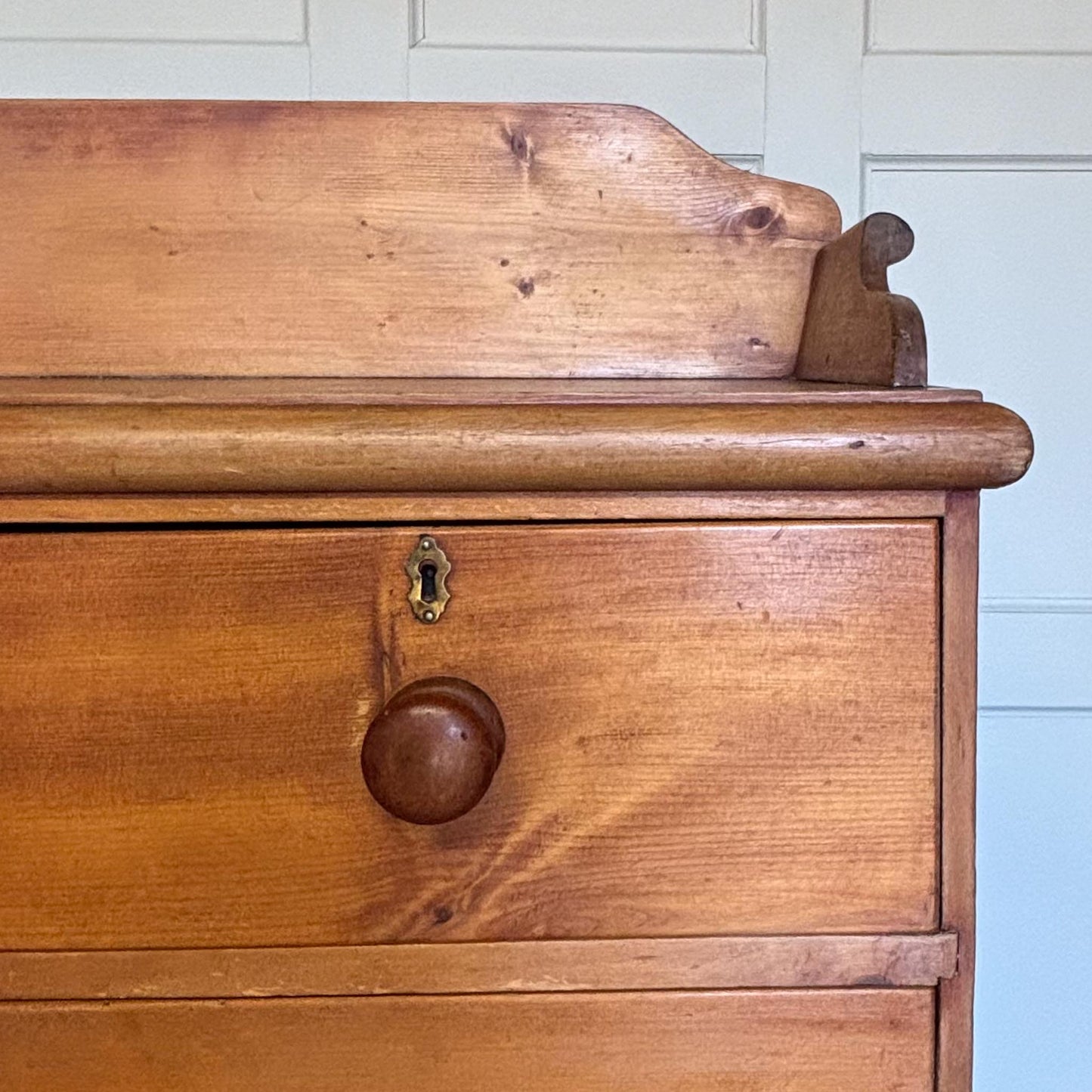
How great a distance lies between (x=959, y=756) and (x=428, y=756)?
22cm

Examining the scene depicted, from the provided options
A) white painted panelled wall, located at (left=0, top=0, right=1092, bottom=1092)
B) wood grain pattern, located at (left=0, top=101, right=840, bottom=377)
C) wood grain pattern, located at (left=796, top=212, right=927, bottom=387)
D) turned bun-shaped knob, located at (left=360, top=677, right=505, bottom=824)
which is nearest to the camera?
turned bun-shaped knob, located at (left=360, top=677, right=505, bottom=824)

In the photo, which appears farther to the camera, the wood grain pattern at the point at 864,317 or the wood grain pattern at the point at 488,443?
the wood grain pattern at the point at 864,317

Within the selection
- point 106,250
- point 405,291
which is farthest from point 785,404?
point 106,250

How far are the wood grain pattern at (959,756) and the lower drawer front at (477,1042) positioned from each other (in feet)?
0.05

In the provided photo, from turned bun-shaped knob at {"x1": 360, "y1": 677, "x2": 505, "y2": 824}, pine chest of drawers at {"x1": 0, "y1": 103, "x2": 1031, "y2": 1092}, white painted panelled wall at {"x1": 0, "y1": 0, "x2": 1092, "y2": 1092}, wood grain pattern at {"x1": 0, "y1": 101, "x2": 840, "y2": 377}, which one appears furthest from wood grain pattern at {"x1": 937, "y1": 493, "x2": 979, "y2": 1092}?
white painted panelled wall at {"x1": 0, "y1": 0, "x2": 1092, "y2": 1092}

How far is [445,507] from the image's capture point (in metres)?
0.46

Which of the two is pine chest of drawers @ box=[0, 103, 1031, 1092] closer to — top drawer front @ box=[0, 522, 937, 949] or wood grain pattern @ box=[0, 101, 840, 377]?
top drawer front @ box=[0, 522, 937, 949]

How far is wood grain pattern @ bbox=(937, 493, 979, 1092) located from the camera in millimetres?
467

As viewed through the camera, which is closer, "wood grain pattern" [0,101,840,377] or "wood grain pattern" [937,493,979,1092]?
"wood grain pattern" [937,493,979,1092]

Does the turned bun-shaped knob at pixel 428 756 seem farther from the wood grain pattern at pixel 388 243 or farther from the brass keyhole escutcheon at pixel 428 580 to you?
the wood grain pattern at pixel 388 243

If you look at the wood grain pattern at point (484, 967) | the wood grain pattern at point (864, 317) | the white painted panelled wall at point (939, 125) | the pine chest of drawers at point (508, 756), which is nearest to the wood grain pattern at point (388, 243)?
the wood grain pattern at point (864, 317)

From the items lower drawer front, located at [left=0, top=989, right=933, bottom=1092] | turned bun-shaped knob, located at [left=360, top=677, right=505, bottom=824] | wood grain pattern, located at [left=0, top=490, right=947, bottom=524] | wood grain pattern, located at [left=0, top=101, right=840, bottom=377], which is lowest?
lower drawer front, located at [left=0, top=989, right=933, bottom=1092]

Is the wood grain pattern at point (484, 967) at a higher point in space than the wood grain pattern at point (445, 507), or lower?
lower

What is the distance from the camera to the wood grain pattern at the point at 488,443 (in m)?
0.43
